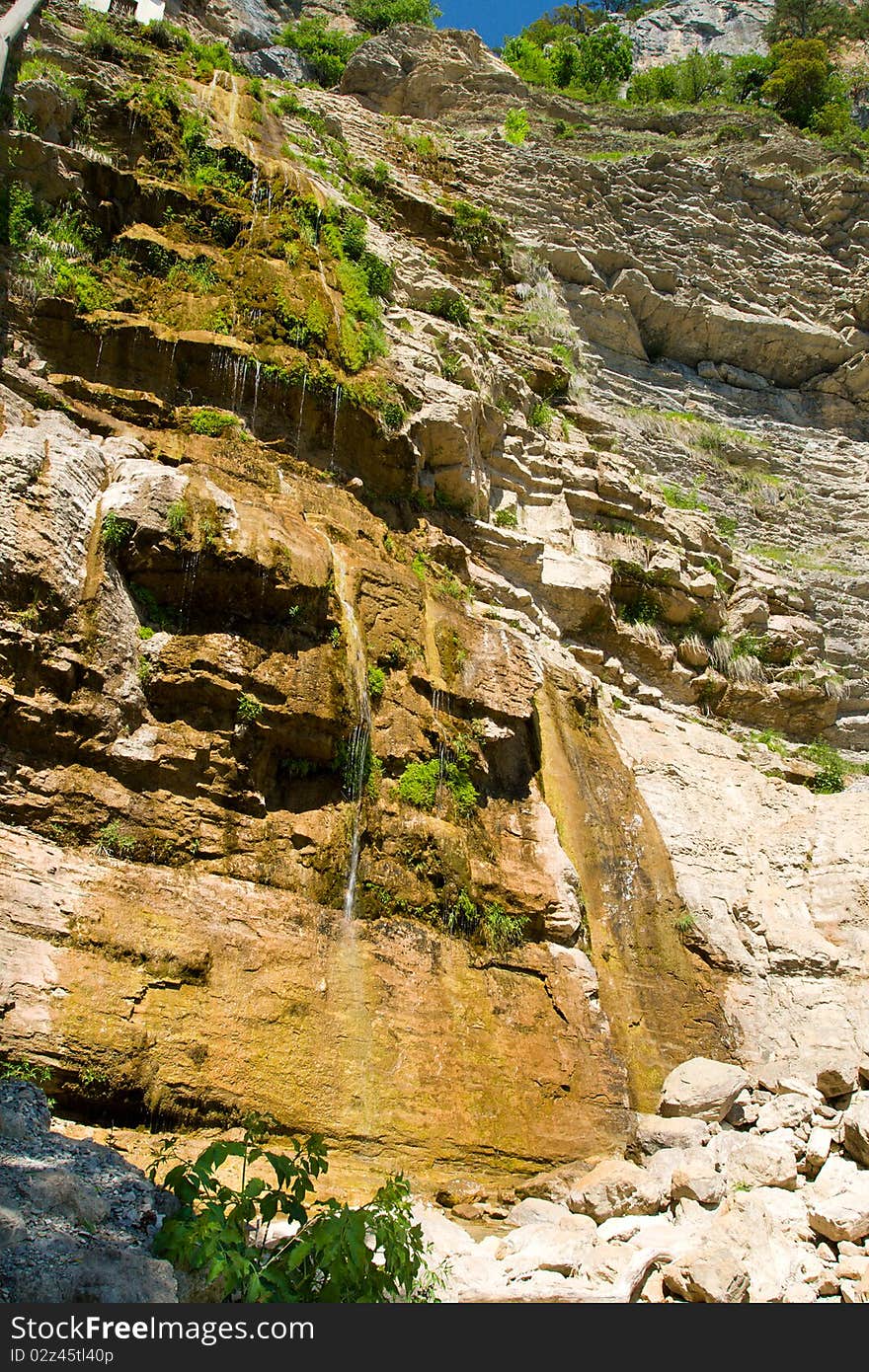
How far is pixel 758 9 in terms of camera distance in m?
45.7

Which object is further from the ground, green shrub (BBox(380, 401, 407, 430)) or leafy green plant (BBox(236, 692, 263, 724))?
green shrub (BBox(380, 401, 407, 430))

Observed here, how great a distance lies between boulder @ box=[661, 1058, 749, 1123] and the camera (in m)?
9.41

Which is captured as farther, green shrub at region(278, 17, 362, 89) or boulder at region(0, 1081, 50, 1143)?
green shrub at region(278, 17, 362, 89)

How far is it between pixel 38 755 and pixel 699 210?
23.9 metres

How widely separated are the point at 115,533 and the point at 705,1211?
309 inches

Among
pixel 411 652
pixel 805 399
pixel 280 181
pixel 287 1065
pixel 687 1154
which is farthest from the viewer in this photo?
pixel 805 399

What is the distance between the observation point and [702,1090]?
9.58m

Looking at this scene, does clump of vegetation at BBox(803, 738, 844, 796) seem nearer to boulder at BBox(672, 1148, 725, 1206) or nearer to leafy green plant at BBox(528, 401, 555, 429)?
leafy green plant at BBox(528, 401, 555, 429)

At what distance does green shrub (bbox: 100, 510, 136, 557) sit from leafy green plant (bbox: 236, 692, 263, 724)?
6.17 feet

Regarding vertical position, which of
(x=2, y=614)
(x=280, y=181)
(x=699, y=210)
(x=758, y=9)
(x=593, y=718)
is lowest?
(x=593, y=718)

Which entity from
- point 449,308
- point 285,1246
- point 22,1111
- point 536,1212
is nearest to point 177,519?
point 22,1111

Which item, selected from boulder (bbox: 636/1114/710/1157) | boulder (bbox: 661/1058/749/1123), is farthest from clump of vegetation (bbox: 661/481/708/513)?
boulder (bbox: 636/1114/710/1157)

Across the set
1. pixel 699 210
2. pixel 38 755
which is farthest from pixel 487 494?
pixel 699 210

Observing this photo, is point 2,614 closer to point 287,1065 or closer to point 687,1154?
point 287,1065
